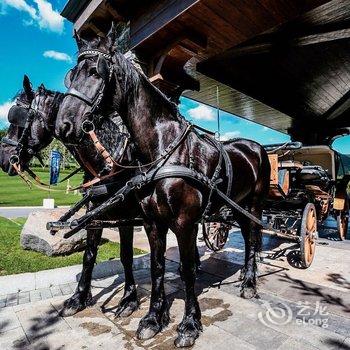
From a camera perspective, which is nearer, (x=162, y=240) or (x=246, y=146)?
(x=162, y=240)

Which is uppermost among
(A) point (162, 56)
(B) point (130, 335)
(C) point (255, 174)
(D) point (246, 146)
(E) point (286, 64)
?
(E) point (286, 64)

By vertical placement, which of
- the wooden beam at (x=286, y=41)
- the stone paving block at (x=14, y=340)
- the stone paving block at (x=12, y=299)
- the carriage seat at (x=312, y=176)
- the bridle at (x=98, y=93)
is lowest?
the stone paving block at (x=14, y=340)

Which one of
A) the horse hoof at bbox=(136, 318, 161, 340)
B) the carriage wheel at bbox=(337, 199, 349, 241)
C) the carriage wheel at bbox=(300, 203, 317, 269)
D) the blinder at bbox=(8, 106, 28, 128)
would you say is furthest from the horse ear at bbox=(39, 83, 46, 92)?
the carriage wheel at bbox=(337, 199, 349, 241)

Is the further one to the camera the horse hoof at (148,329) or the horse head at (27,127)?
the horse head at (27,127)

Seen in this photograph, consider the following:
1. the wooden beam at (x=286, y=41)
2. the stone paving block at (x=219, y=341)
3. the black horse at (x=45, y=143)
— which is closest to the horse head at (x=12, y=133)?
the black horse at (x=45, y=143)

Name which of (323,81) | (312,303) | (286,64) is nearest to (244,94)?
(286,64)

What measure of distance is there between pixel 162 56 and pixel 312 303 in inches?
157

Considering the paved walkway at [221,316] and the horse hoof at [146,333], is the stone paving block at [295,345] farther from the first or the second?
the horse hoof at [146,333]

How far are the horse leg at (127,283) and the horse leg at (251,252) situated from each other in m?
1.43

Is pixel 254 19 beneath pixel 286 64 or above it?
beneath

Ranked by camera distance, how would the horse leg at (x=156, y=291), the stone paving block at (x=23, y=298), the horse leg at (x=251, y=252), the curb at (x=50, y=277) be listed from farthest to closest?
the curb at (x=50, y=277)
the horse leg at (x=251, y=252)
the stone paving block at (x=23, y=298)
the horse leg at (x=156, y=291)

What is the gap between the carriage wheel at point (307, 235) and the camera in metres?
4.84

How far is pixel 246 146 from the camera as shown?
14.4 ft

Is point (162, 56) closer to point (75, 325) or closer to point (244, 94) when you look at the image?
point (75, 325)
